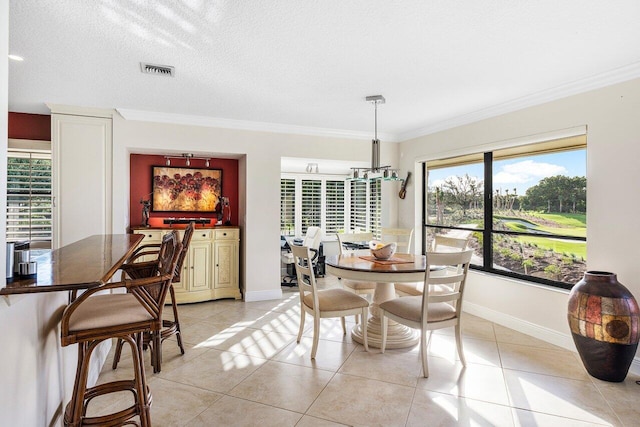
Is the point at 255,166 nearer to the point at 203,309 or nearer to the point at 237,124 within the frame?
the point at 237,124

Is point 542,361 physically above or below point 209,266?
below

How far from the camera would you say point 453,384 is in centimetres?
258

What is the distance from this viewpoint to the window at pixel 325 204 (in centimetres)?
697

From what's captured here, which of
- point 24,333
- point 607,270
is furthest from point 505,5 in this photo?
point 24,333

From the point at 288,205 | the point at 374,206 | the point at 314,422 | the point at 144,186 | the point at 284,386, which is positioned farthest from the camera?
the point at 288,205

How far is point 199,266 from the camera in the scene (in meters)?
4.67

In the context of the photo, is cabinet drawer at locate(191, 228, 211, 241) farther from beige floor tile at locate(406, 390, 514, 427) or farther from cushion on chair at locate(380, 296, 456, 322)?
beige floor tile at locate(406, 390, 514, 427)

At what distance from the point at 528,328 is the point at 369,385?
6.76 ft

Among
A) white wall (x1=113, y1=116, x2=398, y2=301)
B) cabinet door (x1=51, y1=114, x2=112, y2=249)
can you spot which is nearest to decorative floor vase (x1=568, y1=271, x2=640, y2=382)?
white wall (x1=113, y1=116, x2=398, y2=301)

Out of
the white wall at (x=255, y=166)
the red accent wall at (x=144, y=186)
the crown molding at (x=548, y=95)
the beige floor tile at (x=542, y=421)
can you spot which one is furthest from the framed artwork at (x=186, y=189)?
the beige floor tile at (x=542, y=421)

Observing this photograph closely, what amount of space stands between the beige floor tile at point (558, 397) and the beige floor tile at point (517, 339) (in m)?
0.69

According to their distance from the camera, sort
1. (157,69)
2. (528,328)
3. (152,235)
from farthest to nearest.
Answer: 1. (152,235)
2. (528,328)
3. (157,69)

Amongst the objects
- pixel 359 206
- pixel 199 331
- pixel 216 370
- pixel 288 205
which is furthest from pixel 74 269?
pixel 359 206

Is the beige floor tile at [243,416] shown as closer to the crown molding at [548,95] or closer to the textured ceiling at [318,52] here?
the textured ceiling at [318,52]
